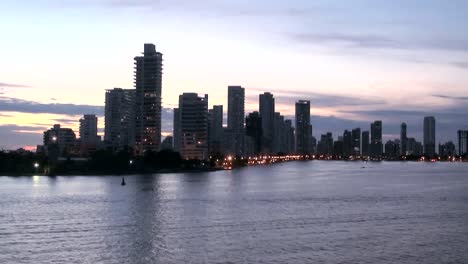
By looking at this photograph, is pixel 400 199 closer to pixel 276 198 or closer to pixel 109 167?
pixel 276 198

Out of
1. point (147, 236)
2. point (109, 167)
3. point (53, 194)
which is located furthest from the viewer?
point (109, 167)

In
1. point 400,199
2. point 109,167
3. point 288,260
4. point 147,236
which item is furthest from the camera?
point 109,167

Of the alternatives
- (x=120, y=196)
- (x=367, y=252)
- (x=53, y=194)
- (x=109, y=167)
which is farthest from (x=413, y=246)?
(x=109, y=167)

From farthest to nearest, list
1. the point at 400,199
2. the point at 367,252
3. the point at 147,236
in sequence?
the point at 400,199, the point at 147,236, the point at 367,252

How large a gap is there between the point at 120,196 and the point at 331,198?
80.3ft

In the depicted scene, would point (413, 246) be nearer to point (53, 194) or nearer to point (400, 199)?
point (400, 199)

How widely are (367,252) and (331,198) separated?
1571 inches

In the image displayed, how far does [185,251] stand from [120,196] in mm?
41223

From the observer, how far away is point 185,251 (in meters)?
35.6

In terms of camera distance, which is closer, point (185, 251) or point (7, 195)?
point (185, 251)

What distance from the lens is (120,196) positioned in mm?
75438

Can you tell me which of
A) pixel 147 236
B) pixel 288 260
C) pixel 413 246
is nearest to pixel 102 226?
pixel 147 236

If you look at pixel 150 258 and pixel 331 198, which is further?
pixel 331 198

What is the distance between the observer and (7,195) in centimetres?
7738
